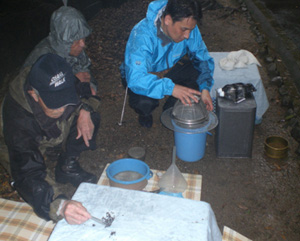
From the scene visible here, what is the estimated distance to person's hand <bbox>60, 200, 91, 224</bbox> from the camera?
6.32 feet

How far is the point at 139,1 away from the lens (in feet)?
40.2

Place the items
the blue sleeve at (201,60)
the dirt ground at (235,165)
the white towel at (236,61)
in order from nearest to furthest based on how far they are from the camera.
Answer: the dirt ground at (235,165) < the blue sleeve at (201,60) < the white towel at (236,61)

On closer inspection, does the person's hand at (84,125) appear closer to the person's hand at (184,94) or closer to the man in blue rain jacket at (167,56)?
the man in blue rain jacket at (167,56)

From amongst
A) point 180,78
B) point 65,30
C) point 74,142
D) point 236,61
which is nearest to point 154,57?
point 180,78

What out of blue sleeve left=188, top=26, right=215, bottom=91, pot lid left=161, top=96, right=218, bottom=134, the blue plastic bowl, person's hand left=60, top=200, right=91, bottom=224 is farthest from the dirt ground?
person's hand left=60, top=200, right=91, bottom=224

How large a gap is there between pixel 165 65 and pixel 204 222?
2.93 m

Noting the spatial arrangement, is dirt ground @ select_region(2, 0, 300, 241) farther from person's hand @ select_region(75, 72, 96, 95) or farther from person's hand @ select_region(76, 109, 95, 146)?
person's hand @ select_region(75, 72, 96, 95)

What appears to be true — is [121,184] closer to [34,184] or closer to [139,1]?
[34,184]

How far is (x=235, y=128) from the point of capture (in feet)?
13.3

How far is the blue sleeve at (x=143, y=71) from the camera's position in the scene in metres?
3.76

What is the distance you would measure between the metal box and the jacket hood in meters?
1.94

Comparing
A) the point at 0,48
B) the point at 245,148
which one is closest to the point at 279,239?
the point at 245,148

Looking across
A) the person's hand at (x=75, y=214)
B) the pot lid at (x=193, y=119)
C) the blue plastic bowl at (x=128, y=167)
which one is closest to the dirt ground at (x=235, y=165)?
the pot lid at (x=193, y=119)

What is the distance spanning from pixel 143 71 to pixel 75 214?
2.24 metres
